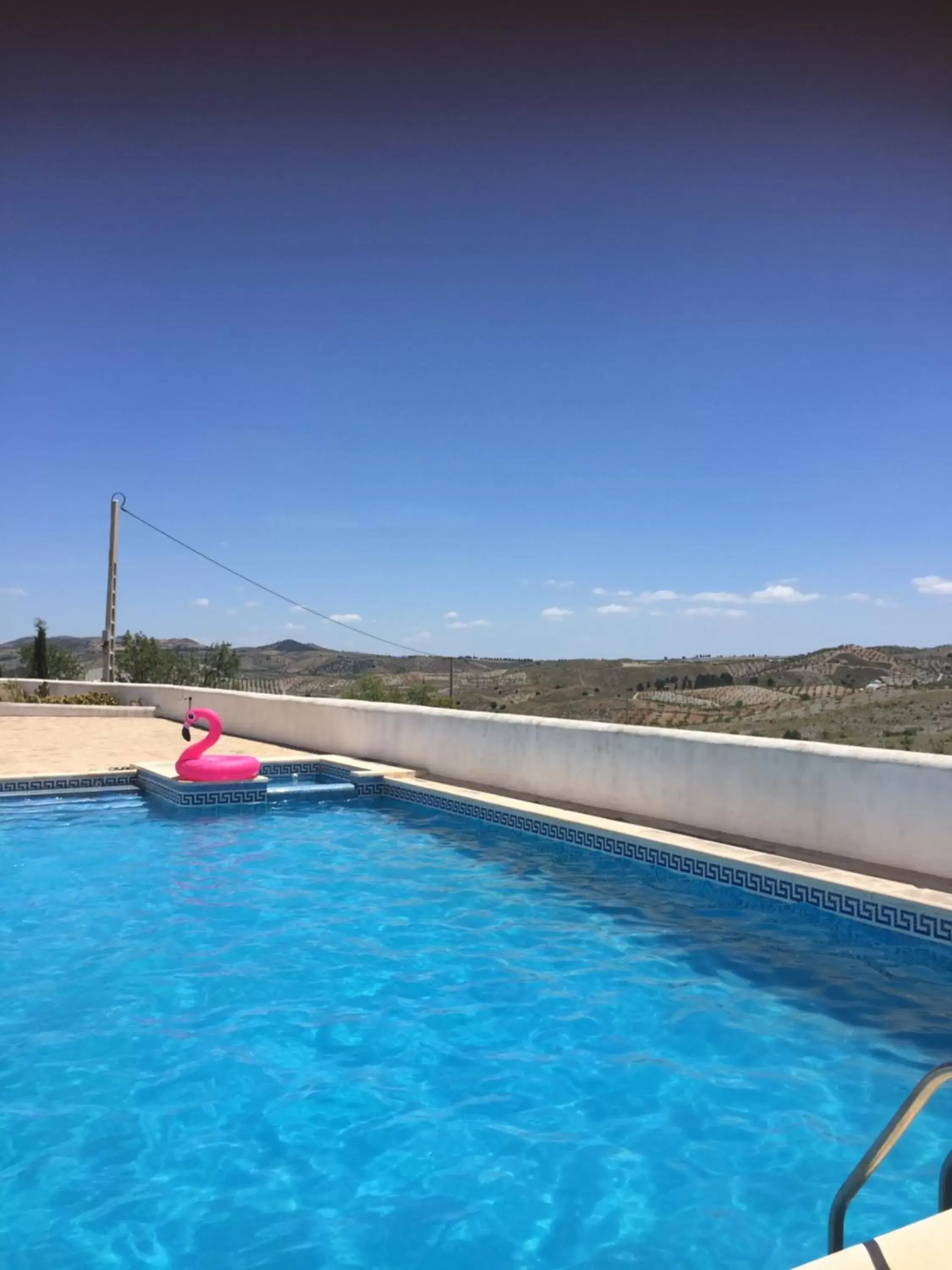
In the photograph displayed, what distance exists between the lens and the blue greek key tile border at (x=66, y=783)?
310 inches

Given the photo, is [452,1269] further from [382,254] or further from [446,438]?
[446,438]

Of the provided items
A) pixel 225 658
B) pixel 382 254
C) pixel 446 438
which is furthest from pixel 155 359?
pixel 225 658

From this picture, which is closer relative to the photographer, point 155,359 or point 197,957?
point 197,957

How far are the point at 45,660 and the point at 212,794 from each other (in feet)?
54.9

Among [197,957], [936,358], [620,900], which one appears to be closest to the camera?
[197,957]

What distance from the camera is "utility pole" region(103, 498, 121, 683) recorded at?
18.4 metres

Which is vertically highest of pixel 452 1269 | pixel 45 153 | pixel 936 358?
pixel 45 153

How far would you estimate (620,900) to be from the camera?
5055 mm

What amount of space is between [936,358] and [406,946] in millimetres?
13616

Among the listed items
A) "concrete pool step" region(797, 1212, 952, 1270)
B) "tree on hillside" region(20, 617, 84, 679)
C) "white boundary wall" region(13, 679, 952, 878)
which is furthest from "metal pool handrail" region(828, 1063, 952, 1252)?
"tree on hillside" region(20, 617, 84, 679)

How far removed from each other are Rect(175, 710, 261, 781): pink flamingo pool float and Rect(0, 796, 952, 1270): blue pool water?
211 centimetres

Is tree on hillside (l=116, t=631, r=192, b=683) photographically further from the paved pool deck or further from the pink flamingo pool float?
the pink flamingo pool float

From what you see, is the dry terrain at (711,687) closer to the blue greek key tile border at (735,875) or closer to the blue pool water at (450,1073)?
the blue greek key tile border at (735,875)

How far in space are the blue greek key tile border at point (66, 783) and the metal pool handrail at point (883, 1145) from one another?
26.2 feet
